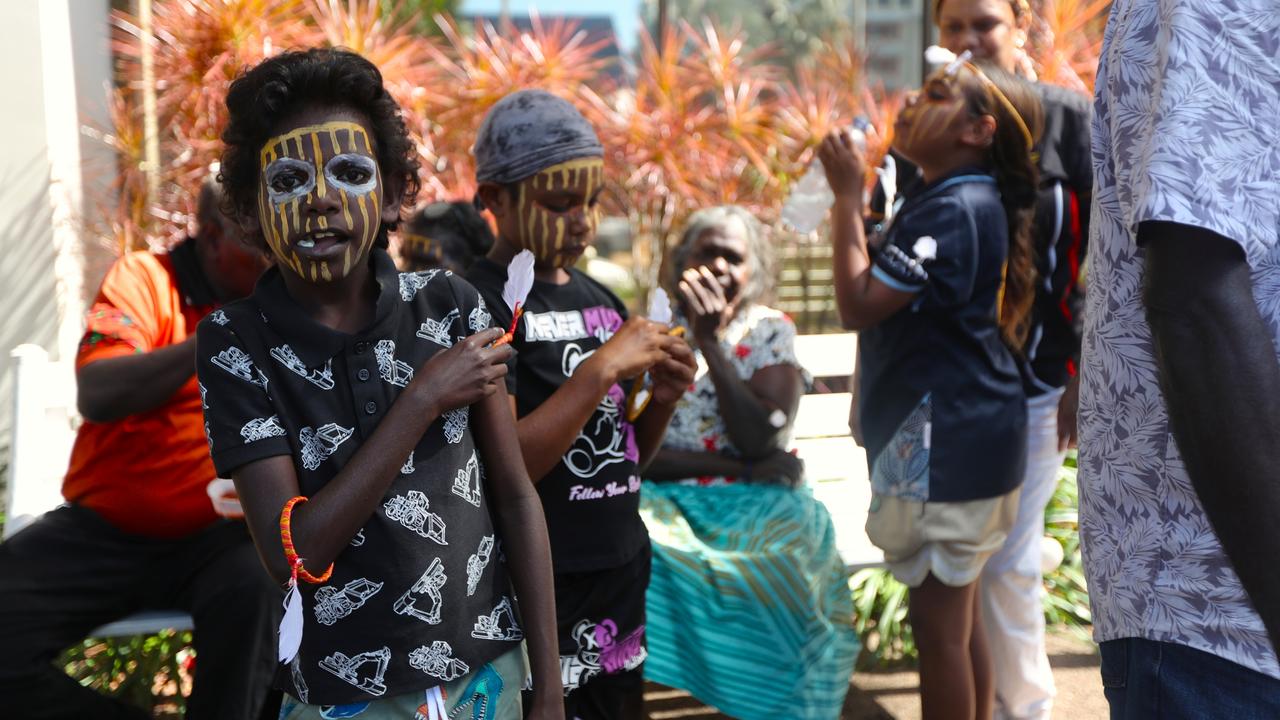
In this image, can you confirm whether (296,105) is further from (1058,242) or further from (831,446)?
(831,446)

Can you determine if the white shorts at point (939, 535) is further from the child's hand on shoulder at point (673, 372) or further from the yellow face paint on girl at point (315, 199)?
the yellow face paint on girl at point (315, 199)

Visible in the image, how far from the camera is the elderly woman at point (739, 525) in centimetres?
318

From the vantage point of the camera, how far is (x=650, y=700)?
402 cm

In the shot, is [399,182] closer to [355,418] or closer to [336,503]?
[355,418]

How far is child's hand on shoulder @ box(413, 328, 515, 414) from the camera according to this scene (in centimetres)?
171

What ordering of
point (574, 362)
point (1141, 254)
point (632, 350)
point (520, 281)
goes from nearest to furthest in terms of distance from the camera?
point (1141, 254)
point (520, 281)
point (632, 350)
point (574, 362)

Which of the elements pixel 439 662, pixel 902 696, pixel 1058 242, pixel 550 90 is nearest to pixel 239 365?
pixel 439 662

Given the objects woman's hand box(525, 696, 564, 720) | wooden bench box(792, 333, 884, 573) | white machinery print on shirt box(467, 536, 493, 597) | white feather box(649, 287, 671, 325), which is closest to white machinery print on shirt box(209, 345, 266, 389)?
white machinery print on shirt box(467, 536, 493, 597)

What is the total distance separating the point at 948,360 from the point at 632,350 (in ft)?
3.40

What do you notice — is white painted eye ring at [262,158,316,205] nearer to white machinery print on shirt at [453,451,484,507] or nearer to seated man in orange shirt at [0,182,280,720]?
white machinery print on shirt at [453,451,484,507]

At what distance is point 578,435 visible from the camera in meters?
2.32

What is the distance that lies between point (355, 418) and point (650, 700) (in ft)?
8.51

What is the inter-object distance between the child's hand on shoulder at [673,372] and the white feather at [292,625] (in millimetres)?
993

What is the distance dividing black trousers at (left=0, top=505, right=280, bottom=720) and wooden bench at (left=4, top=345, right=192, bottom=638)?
50cm
